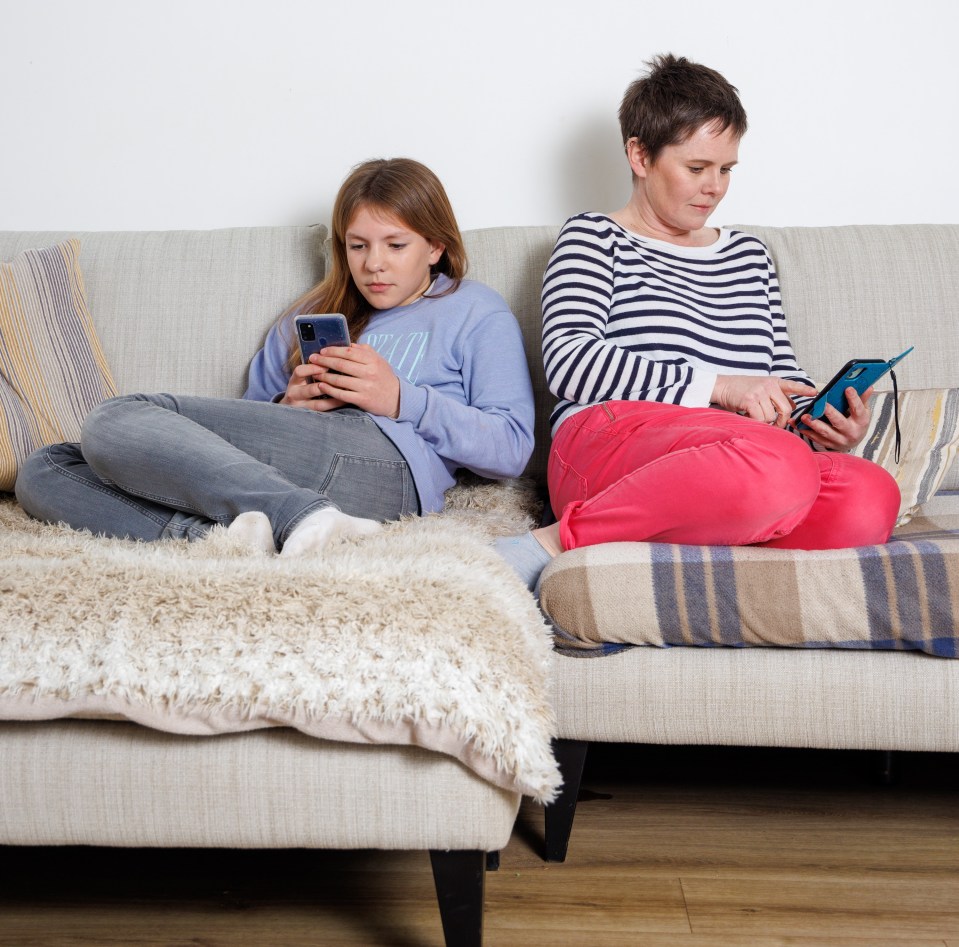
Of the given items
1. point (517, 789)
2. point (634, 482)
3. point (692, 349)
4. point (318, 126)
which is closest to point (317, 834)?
point (517, 789)

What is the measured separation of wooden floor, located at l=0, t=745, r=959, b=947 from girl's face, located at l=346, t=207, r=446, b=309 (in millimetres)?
828

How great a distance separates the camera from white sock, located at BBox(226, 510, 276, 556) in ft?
3.65

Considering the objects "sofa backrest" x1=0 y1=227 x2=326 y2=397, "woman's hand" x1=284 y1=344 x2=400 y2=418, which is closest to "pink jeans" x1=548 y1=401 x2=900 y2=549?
"woman's hand" x1=284 y1=344 x2=400 y2=418

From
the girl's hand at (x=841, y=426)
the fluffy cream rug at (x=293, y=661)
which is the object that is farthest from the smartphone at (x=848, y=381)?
the fluffy cream rug at (x=293, y=661)

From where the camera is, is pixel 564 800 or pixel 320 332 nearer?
pixel 564 800

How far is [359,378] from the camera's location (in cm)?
→ 140

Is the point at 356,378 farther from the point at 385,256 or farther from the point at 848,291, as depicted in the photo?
the point at 848,291

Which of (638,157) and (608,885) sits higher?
(638,157)

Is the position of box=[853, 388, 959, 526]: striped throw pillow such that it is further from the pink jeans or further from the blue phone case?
the blue phone case

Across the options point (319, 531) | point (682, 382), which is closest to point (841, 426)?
point (682, 382)

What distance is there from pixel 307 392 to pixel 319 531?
37cm

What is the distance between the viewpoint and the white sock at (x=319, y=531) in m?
1.11

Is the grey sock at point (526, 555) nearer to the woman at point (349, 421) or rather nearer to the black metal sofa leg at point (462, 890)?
the woman at point (349, 421)

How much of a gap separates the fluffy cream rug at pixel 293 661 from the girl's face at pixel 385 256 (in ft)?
2.44
